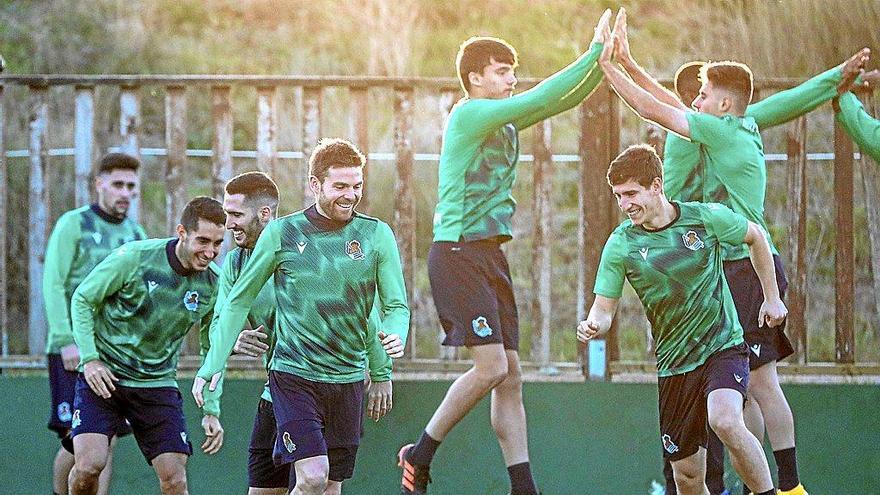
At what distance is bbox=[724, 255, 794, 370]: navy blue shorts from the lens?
6.02 m

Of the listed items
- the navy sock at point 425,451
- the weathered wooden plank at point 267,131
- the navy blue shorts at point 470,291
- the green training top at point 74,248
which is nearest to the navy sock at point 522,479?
the navy sock at point 425,451

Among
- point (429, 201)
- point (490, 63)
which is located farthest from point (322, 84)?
point (429, 201)

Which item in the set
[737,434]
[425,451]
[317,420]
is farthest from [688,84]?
[317,420]

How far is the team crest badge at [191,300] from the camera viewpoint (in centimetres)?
619

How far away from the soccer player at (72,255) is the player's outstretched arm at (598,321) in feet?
8.47

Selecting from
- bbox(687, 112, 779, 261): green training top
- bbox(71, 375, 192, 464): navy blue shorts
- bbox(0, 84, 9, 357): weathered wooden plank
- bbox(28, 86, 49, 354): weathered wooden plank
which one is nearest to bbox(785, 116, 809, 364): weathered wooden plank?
bbox(687, 112, 779, 261): green training top

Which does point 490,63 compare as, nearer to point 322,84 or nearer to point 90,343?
point 322,84

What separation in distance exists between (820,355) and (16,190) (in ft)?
18.8

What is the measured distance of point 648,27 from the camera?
13.6 m

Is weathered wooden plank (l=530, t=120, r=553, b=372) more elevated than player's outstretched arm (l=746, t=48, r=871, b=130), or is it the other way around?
player's outstretched arm (l=746, t=48, r=871, b=130)

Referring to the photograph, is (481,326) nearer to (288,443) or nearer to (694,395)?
(694,395)

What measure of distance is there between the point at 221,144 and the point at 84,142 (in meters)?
0.70

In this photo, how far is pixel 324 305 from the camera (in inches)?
210

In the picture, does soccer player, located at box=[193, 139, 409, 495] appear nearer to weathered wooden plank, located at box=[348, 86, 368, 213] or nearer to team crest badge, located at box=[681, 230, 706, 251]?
team crest badge, located at box=[681, 230, 706, 251]
